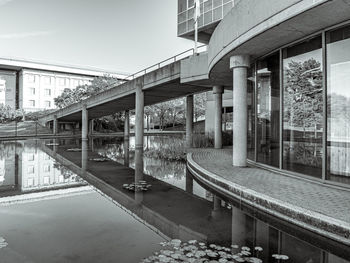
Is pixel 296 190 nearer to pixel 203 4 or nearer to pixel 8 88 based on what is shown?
pixel 203 4

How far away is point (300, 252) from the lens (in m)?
4.48

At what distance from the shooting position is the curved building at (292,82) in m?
7.30

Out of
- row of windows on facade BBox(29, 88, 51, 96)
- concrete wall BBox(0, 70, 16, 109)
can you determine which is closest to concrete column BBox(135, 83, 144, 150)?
row of windows on facade BBox(29, 88, 51, 96)

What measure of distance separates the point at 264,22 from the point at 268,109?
11.6 feet

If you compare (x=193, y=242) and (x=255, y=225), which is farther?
(x=255, y=225)

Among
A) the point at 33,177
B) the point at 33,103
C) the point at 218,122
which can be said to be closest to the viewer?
the point at 33,177

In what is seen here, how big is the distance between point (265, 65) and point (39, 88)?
72181mm

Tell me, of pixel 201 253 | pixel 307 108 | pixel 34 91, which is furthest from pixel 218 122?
pixel 34 91

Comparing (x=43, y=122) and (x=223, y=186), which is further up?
(x=43, y=122)

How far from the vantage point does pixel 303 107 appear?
8719 mm

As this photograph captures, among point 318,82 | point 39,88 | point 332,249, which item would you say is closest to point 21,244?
point 332,249

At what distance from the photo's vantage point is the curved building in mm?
7301

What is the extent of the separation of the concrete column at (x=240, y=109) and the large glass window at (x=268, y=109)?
2.14ft

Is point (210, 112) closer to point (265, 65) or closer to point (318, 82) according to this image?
point (265, 65)
